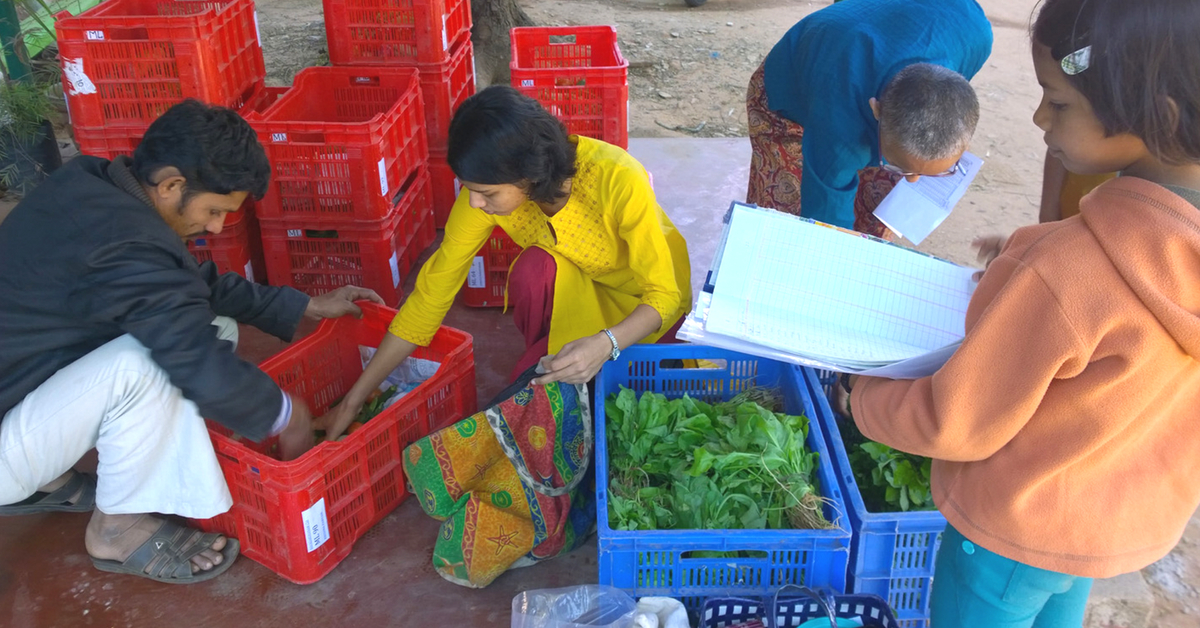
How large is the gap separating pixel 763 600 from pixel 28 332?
5.77ft

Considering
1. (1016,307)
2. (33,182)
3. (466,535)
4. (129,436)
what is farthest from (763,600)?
(33,182)

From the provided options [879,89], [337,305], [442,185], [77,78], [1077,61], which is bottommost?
[442,185]

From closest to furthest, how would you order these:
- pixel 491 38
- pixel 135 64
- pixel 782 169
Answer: pixel 782 169, pixel 135 64, pixel 491 38

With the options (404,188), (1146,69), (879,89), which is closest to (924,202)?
(879,89)

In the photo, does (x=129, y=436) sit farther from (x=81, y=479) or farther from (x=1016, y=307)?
(x=1016, y=307)

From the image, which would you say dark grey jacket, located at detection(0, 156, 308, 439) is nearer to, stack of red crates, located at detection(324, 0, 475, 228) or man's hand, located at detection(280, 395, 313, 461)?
man's hand, located at detection(280, 395, 313, 461)

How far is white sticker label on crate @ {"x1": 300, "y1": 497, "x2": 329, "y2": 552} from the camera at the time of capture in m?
2.09

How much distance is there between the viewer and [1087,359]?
44.2 inches

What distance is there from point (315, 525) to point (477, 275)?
4.64ft

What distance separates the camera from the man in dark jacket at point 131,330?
6.46 ft

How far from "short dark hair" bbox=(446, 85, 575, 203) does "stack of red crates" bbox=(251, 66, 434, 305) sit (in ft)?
3.10

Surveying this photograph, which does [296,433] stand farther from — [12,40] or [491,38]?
[491,38]

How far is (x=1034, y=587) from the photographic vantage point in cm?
137

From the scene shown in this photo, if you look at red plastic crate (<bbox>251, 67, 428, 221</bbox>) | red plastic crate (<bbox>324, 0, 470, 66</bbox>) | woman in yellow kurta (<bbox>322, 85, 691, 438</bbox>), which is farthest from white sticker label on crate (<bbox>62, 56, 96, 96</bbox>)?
woman in yellow kurta (<bbox>322, 85, 691, 438</bbox>)
